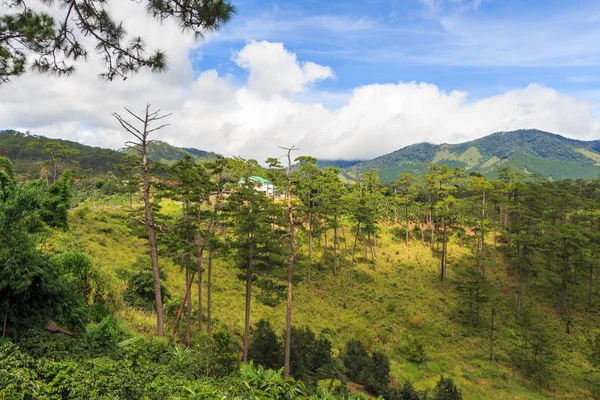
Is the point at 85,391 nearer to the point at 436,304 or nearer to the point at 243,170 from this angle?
the point at 243,170

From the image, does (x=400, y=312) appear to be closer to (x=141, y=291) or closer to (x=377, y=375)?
(x=377, y=375)

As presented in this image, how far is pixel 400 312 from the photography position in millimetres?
27547

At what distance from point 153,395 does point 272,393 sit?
1496 mm

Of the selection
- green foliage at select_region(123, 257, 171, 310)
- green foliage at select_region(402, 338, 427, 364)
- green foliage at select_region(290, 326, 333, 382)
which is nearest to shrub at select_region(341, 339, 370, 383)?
green foliage at select_region(290, 326, 333, 382)

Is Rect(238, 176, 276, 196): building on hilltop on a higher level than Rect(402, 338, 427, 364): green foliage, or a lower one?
higher

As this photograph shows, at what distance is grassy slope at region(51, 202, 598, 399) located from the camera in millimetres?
19875

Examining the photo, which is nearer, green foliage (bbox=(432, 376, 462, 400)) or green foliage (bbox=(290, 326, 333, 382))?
green foliage (bbox=(290, 326, 333, 382))

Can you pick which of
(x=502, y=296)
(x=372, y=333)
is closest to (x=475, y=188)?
(x=502, y=296)

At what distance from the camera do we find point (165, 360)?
6.51m

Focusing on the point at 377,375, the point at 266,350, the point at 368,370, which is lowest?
the point at 377,375

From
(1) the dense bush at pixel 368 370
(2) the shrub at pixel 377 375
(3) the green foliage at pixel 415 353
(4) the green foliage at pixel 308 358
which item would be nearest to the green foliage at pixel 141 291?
(4) the green foliage at pixel 308 358

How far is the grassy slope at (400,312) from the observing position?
1988cm

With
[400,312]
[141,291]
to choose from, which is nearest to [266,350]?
[141,291]

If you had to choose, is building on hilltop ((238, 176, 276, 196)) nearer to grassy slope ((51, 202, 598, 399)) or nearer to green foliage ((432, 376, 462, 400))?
grassy slope ((51, 202, 598, 399))
